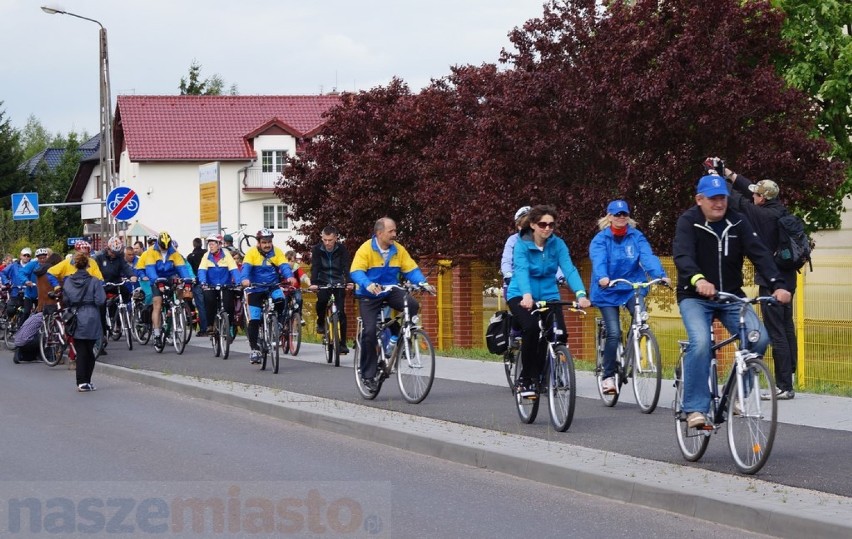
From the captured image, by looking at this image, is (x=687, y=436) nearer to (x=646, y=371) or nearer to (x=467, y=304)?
(x=646, y=371)

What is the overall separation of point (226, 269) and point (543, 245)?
12.1 meters

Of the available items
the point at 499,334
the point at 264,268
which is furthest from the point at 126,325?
the point at 499,334

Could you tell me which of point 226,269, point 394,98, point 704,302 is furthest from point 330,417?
point 394,98

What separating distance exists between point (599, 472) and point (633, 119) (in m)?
11.9

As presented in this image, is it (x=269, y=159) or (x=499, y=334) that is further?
(x=269, y=159)

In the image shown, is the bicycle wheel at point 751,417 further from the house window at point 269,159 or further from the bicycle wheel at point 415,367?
the house window at point 269,159

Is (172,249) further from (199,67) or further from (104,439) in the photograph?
(199,67)

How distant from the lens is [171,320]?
2348cm

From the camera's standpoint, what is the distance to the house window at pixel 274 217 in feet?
242

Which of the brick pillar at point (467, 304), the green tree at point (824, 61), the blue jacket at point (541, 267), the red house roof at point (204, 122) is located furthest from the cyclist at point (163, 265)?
the red house roof at point (204, 122)

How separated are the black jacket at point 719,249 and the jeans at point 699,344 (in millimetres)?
104

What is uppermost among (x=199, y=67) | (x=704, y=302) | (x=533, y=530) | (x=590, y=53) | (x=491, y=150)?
(x=199, y=67)

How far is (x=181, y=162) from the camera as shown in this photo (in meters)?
72.2

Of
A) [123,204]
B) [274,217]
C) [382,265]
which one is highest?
[274,217]
